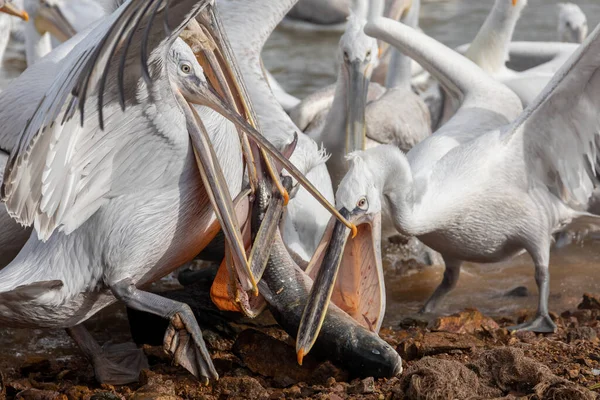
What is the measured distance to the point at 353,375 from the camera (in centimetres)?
378

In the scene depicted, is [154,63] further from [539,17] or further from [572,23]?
[539,17]

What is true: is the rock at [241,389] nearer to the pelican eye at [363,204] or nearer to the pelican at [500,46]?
the pelican eye at [363,204]

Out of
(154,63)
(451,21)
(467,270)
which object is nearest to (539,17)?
(451,21)

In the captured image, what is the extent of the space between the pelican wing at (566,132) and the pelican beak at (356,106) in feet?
2.97

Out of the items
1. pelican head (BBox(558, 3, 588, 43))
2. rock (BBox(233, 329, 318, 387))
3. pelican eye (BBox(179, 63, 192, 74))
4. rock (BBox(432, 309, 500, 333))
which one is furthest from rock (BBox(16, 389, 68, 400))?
pelican head (BBox(558, 3, 588, 43))

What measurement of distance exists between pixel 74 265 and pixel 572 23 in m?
6.48

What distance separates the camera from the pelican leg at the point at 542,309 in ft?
15.0

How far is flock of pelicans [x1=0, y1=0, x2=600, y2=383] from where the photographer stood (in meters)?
3.55

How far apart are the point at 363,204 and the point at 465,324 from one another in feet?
2.11

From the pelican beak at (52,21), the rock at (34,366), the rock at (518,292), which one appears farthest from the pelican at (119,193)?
the pelican beak at (52,21)

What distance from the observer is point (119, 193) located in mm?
3783

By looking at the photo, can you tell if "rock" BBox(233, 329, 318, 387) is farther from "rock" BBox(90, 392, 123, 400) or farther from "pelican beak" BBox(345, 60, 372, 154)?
"pelican beak" BBox(345, 60, 372, 154)

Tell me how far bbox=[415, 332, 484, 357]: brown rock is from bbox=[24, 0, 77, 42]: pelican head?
4.06 meters

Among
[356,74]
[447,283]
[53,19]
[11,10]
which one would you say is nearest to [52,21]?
[53,19]
